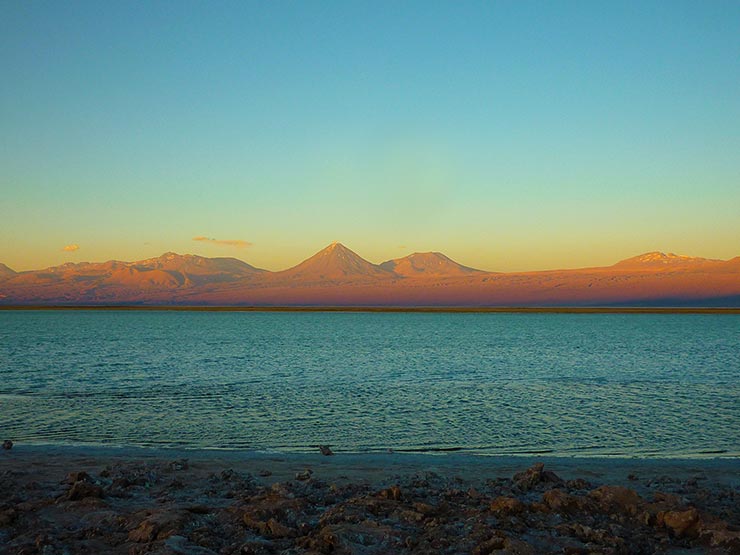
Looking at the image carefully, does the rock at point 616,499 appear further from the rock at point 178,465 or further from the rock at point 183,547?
the rock at point 178,465

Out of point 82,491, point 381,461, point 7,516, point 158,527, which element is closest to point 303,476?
point 381,461

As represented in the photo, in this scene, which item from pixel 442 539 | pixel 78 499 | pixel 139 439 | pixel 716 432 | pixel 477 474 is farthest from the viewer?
pixel 716 432

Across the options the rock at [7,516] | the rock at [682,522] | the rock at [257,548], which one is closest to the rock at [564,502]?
the rock at [682,522]

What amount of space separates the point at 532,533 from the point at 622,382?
102 ft

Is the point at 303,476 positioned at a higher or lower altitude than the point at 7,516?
lower

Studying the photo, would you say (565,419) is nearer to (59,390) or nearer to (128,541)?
(128,541)

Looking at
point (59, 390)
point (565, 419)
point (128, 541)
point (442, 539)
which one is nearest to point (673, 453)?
point (565, 419)

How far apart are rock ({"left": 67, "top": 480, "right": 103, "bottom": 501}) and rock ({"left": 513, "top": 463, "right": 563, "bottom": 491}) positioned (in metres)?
7.85

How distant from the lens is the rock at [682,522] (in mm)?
9977

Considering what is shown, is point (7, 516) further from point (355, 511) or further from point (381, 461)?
point (381, 461)

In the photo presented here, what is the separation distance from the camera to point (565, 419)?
81.1 feet

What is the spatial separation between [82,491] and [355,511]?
4851 mm

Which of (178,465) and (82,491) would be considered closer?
(82,491)

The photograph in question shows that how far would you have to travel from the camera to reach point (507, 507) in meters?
10.6
